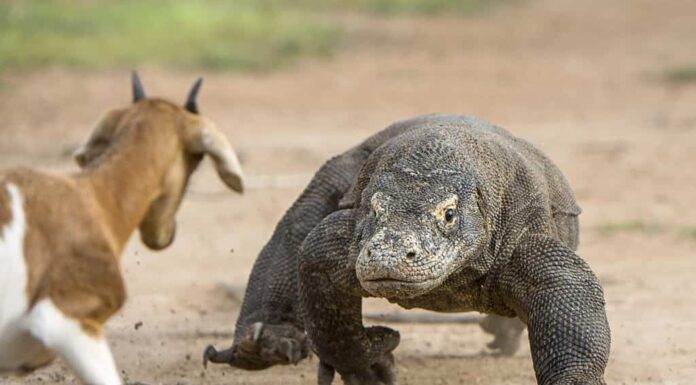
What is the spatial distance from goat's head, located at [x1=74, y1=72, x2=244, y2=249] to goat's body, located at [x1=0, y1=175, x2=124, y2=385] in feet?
2.44

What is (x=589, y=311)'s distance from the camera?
5816 mm

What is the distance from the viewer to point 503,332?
25.0 feet

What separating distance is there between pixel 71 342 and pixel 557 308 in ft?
5.85

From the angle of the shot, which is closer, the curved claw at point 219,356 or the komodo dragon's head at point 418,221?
the komodo dragon's head at point 418,221

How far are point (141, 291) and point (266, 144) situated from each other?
5865 mm

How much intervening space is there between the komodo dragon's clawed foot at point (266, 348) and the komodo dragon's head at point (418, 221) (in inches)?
40.4

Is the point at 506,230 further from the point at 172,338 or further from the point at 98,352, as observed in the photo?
the point at 172,338

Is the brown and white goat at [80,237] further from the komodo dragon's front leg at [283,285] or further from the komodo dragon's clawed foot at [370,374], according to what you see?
the komodo dragon's clawed foot at [370,374]

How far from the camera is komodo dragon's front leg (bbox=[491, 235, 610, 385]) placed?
18.8 feet

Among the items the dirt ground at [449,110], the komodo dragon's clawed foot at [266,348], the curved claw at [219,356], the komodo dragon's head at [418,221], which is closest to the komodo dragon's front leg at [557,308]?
the komodo dragon's head at [418,221]

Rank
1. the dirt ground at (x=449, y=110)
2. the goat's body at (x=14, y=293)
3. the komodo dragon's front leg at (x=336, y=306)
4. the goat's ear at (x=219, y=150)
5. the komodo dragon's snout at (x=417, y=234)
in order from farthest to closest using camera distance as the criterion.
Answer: the dirt ground at (x=449, y=110)
the goat's ear at (x=219, y=150)
the komodo dragon's front leg at (x=336, y=306)
the goat's body at (x=14, y=293)
the komodo dragon's snout at (x=417, y=234)

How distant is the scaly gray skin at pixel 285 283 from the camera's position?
674cm

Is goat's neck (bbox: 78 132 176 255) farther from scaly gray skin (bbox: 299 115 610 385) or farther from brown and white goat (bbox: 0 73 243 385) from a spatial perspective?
scaly gray skin (bbox: 299 115 610 385)

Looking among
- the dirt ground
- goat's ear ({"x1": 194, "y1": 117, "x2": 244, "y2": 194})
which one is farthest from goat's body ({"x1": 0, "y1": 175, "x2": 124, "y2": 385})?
the dirt ground
